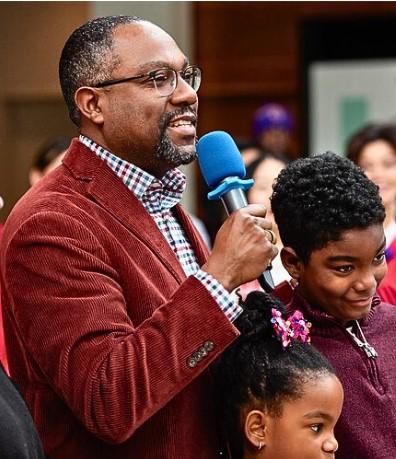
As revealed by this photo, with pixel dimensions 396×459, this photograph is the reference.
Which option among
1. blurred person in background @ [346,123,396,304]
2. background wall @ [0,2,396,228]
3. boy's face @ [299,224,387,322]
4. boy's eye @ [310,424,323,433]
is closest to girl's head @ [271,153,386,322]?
boy's face @ [299,224,387,322]

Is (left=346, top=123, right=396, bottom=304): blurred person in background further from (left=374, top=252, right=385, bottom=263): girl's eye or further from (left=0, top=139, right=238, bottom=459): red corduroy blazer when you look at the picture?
(left=0, top=139, right=238, bottom=459): red corduroy blazer

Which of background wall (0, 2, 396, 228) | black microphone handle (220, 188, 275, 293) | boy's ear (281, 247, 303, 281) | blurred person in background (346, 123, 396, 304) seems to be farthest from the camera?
background wall (0, 2, 396, 228)

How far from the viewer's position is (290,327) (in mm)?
2420

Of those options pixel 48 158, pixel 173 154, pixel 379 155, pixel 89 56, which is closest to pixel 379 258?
pixel 173 154

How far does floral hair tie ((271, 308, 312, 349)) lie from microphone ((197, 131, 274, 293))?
0.06 meters

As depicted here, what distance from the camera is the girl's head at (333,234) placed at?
8.24 feet

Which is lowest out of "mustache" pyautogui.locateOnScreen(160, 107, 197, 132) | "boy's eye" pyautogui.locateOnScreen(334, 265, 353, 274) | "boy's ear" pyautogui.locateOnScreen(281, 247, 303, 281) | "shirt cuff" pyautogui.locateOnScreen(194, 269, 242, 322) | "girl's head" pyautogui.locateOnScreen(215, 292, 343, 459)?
"girl's head" pyautogui.locateOnScreen(215, 292, 343, 459)

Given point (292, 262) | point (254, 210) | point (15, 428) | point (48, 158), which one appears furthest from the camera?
point (48, 158)

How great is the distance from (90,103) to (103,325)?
541 millimetres

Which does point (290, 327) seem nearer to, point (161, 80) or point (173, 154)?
point (173, 154)

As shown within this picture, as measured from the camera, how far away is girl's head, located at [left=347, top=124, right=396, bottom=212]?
466 cm

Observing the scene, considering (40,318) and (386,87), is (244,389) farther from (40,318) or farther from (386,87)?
(386,87)

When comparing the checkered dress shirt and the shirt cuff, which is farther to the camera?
the checkered dress shirt

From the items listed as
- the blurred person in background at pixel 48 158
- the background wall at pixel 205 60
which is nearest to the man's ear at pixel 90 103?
the blurred person in background at pixel 48 158
